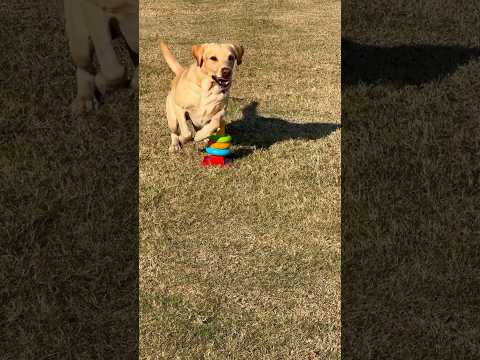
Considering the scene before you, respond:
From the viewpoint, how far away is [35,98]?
7355 millimetres

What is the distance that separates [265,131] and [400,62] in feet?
12.3

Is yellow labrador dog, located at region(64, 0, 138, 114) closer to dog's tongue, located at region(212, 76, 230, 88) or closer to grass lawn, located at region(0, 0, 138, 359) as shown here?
dog's tongue, located at region(212, 76, 230, 88)

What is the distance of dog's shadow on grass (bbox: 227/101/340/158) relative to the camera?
6.94 metres

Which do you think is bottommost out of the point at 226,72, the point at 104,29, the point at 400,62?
the point at 400,62

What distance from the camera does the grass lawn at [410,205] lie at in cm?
428

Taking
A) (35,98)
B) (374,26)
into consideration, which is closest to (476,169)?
(35,98)

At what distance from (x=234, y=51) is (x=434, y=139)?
2373 millimetres

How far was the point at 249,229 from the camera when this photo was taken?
17.2 feet

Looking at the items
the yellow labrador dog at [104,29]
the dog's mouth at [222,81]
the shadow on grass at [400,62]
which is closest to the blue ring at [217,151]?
the dog's mouth at [222,81]

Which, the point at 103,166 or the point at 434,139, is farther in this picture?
the point at 434,139

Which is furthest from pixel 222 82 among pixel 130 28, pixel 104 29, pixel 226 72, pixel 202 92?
pixel 104 29

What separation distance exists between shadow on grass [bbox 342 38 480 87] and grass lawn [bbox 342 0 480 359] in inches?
1.1

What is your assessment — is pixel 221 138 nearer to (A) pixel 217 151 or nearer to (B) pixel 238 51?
(A) pixel 217 151

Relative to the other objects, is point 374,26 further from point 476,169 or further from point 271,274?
point 271,274
